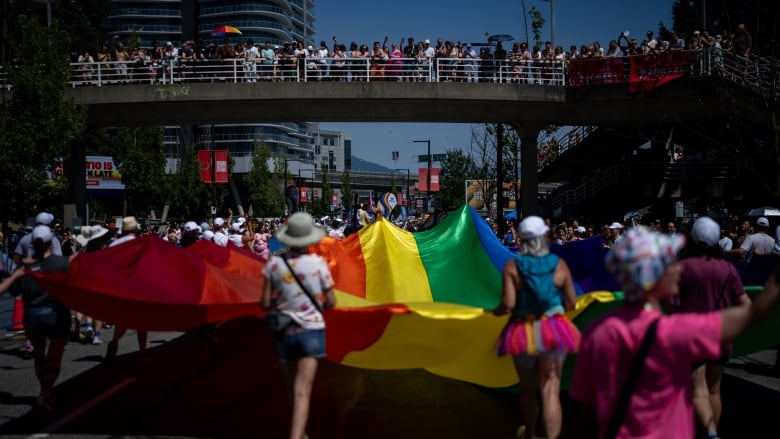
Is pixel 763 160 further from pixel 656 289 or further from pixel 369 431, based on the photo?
pixel 656 289

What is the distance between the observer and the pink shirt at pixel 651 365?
3.34m

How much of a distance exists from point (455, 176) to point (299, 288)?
5627cm

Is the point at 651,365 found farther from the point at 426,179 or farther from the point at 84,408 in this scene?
the point at 426,179

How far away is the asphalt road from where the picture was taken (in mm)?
7555

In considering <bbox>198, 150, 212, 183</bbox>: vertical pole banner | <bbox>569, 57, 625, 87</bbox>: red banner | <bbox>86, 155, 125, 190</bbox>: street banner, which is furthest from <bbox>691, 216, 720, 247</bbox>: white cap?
<bbox>86, 155, 125, 190</bbox>: street banner

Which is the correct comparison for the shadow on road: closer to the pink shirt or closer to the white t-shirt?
the white t-shirt

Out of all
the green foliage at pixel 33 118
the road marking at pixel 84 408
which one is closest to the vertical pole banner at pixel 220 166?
the green foliage at pixel 33 118

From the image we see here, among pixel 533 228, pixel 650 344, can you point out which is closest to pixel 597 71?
pixel 533 228

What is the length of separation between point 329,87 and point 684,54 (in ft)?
39.1

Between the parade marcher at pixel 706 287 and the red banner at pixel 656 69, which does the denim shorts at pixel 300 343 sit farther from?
the red banner at pixel 656 69

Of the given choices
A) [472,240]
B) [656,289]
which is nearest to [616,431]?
[656,289]

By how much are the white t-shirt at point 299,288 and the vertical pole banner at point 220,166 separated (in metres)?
32.9

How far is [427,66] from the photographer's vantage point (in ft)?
102

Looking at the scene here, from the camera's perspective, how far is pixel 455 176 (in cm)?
6194
